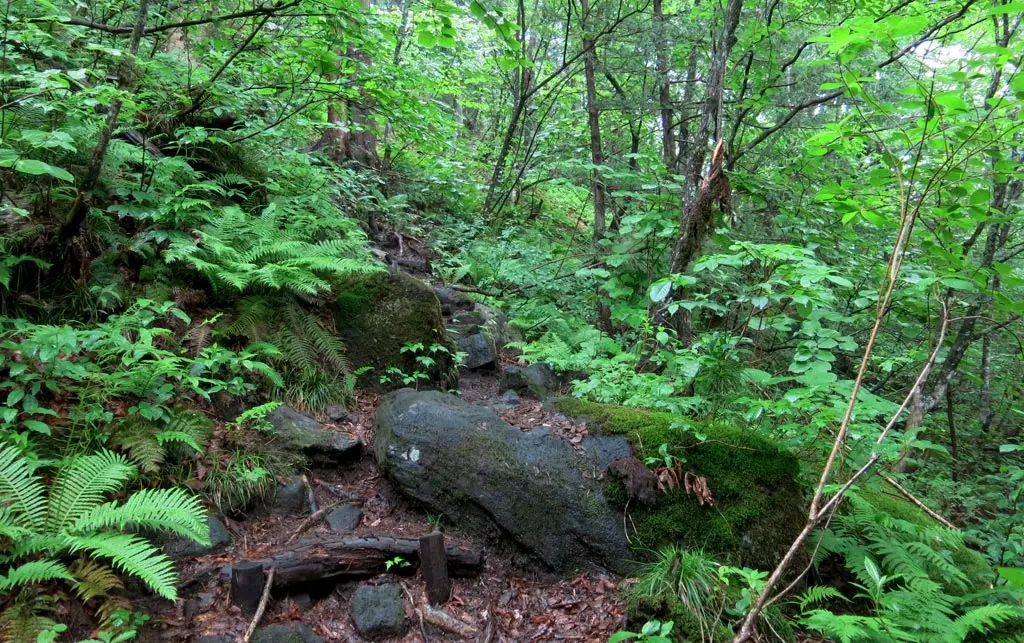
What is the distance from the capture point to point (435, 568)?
3.68 metres

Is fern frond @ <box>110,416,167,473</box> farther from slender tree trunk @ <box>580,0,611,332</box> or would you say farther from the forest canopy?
slender tree trunk @ <box>580,0,611,332</box>

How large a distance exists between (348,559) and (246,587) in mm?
660

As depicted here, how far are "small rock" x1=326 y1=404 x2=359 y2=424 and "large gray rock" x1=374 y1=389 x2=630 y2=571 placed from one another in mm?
529

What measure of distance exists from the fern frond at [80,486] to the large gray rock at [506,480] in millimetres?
1925

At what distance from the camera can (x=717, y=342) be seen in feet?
14.1

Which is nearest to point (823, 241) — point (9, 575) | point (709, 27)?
point (709, 27)

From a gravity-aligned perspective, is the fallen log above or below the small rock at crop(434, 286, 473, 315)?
below

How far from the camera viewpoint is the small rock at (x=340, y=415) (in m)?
5.08

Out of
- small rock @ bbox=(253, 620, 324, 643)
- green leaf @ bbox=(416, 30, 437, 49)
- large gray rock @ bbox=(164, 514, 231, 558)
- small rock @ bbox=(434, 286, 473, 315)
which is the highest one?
green leaf @ bbox=(416, 30, 437, 49)

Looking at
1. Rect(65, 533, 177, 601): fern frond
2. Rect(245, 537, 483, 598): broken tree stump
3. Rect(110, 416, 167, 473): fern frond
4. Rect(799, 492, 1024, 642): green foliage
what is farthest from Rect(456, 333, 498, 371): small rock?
Rect(65, 533, 177, 601): fern frond

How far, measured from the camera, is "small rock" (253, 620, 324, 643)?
3.08m

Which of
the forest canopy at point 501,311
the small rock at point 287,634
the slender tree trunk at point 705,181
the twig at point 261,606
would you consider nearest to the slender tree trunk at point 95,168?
the forest canopy at point 501,311

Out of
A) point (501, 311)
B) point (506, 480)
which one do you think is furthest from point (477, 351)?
point (506, 480)

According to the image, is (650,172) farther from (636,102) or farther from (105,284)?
(105,284)
